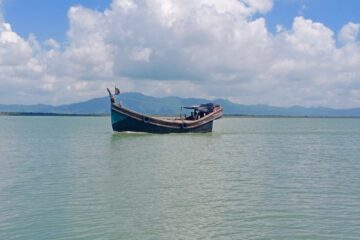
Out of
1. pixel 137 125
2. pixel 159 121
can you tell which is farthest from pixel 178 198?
pixel 159 121

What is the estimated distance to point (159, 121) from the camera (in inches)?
2132

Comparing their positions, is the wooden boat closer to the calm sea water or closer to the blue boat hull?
the blue boat hull

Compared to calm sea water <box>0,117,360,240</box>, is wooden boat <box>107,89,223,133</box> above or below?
above

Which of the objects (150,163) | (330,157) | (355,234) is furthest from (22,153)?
(355,234)

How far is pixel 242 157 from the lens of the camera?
32.9 metres

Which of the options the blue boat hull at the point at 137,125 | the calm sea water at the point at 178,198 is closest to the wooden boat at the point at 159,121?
the blue boat hull at the point at 137,125

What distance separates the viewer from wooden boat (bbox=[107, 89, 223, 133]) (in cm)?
5212

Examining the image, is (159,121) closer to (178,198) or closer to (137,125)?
(137,125)

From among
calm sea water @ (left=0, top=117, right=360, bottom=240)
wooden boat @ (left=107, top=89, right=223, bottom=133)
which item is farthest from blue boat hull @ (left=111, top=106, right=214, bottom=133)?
calm sea water @ (left=0, top=117, right=360, bottom=240)

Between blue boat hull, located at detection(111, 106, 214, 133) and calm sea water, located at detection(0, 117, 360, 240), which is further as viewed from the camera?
blue boat hull, located at detection(111, 106, 214, 133)

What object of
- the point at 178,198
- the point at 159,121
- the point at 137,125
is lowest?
the point at 178,198

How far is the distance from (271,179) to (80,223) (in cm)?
1100

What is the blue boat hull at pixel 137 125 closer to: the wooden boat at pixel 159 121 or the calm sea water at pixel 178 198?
the wooden boat at pixel 159 121

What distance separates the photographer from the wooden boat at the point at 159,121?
52125mm
